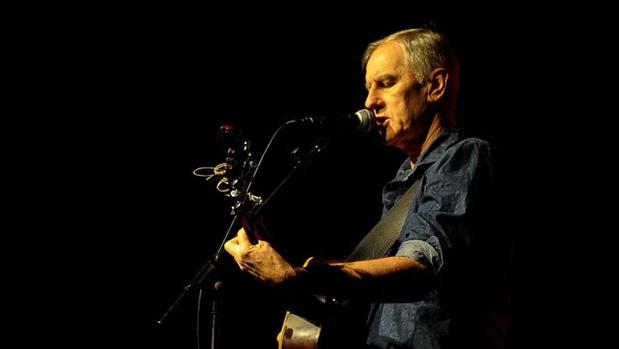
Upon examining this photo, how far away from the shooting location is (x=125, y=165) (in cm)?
335

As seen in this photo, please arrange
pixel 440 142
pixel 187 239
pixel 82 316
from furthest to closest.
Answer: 1. pixel 187 239
2. pixel 82 316
3. pixel 440 142

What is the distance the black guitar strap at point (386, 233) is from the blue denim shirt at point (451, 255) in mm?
145

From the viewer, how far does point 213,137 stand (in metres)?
3.52

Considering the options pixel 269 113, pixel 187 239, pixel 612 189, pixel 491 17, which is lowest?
pixel 187 239

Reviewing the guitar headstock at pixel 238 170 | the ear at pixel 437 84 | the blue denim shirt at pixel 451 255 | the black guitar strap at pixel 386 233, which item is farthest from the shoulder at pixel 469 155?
the guitar headstock at pixel 238 170

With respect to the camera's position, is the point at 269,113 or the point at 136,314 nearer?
the point at 136,314

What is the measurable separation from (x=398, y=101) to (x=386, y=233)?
547 mm

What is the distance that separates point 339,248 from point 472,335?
1696 millimetres

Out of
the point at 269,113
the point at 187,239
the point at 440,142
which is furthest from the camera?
the point at 269,113

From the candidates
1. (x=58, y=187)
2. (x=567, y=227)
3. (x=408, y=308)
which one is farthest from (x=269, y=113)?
(x=408, y=308)

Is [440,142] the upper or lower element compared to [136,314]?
upper

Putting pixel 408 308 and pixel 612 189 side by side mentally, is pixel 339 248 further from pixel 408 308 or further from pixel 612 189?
pixel 408 308

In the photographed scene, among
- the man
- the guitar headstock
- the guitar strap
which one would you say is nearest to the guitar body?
the guitar strap

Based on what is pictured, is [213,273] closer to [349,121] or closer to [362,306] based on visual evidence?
[362,306]
